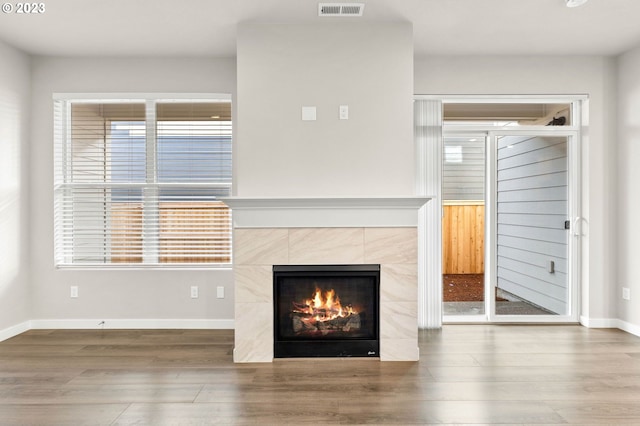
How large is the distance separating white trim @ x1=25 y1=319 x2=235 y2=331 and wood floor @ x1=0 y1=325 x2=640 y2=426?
350 mm

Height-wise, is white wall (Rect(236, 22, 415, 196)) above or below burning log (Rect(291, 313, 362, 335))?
above

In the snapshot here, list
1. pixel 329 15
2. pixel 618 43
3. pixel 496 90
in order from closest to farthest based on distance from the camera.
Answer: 1. pixel 329 15
2. pixel 618 43
3. pixel 496 90

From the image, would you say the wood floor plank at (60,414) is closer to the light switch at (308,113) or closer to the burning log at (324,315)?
the burning log at (324,315)

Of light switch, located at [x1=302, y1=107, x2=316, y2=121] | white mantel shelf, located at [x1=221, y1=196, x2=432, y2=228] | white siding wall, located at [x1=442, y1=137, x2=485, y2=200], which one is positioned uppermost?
light switch, located at [x1=302, y1=107, x2=316, y2=121]

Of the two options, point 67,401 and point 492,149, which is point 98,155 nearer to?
point 67,401

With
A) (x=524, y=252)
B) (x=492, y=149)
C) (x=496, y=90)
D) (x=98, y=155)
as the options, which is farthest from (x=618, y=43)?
(x=98, y=155)

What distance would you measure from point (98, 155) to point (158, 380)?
2.52 meters

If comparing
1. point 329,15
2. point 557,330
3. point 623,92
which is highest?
point 329,15

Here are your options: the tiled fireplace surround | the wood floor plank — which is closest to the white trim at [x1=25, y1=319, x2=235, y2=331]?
the tiled fireplace surround

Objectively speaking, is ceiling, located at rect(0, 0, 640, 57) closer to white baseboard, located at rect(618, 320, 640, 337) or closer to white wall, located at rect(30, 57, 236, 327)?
white wall, located at rect(30, 57, 236, 327)

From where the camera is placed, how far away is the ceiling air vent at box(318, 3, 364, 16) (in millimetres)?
3212

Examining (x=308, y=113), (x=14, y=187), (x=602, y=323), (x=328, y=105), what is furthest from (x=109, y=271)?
(x=602, y=323)

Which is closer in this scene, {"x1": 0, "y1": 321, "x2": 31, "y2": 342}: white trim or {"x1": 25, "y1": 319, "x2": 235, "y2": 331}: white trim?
{"x1": 0, "y1": 321, "x2": 31, "y2": 342}: white trim

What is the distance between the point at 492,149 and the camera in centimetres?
445
